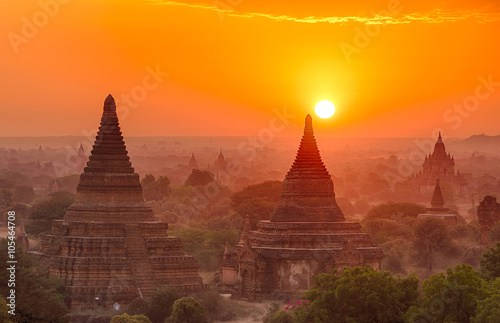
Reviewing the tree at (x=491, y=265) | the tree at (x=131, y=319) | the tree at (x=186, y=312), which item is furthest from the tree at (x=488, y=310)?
the tree at (x=186, y=312)

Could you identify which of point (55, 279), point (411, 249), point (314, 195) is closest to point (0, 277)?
point (55, 279)

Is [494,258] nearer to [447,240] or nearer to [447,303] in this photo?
[447,303]

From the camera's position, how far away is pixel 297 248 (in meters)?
58.1

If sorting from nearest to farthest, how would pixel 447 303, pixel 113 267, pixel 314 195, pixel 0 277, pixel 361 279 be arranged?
1. pixel 447 303
2. pixel 361 279
3. pixel 0 277
4. pixel 113 267
5. pixel 314 195

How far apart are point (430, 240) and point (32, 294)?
126ft

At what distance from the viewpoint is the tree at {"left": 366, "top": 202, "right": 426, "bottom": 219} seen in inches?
3957

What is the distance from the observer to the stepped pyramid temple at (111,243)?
170 feet

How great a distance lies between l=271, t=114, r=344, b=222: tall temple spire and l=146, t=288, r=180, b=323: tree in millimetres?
11396

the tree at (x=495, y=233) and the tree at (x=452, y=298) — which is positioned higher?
the tree at (x=495, y=233)

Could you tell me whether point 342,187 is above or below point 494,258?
above

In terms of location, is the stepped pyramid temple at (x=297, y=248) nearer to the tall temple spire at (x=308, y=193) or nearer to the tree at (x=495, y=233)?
the tall temple spire at (x=308, y=193)

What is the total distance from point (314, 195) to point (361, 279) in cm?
2156

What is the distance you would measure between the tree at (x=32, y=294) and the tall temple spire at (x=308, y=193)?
1531cm

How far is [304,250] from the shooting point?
2269 inches
